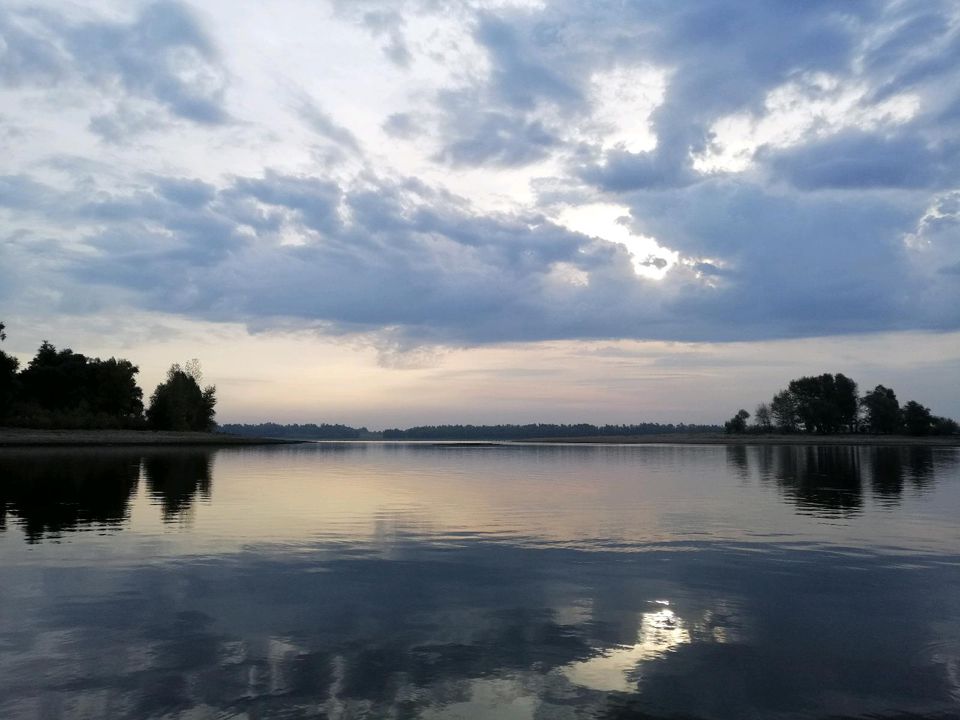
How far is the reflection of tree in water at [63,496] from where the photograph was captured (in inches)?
1160

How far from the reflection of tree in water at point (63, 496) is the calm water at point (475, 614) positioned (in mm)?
435

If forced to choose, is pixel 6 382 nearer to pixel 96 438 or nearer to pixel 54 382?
pixel 96 438

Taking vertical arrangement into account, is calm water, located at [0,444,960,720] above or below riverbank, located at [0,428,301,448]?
below

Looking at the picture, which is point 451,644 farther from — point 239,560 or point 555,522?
point 555,522

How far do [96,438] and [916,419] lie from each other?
209 metres

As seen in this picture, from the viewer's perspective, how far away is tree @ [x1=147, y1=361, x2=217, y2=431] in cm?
15350

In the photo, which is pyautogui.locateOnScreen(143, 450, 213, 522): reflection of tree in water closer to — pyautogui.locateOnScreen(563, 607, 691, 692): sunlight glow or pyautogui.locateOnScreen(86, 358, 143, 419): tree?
pyautogui.locateOnScreen(563, 607, 691, 692): sunlight glow

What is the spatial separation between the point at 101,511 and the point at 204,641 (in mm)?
23861

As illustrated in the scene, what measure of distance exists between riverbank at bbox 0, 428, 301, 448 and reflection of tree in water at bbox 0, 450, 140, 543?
173 feet

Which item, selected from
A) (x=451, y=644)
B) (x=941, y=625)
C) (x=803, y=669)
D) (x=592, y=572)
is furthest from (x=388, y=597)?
(x=941, y=625)

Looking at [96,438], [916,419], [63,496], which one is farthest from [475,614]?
[916,419]

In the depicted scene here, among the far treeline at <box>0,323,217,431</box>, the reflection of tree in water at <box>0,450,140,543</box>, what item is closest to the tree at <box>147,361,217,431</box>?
the far treeline at <box>0,323,217,431</box>

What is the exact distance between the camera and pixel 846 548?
2480 centimetres

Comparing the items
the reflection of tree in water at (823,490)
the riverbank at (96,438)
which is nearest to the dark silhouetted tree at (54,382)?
the riverbank at (96,438)
